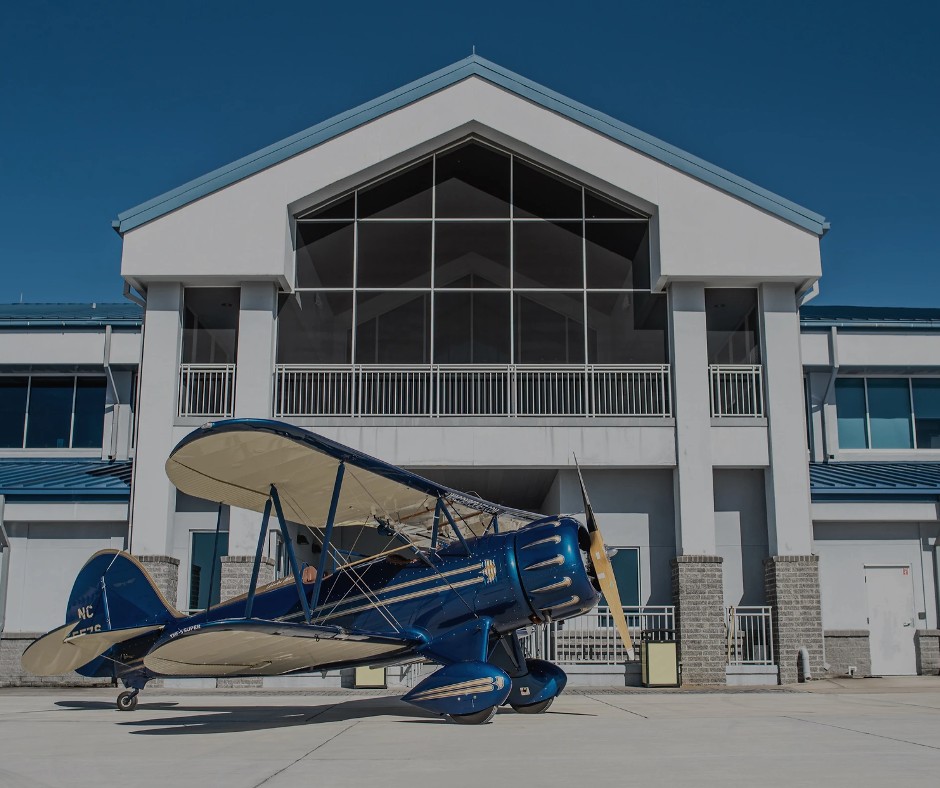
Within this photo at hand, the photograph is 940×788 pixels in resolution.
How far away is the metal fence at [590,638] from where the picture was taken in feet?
58.4

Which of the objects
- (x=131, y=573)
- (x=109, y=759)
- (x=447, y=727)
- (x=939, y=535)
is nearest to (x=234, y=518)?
(x=131, y=573)

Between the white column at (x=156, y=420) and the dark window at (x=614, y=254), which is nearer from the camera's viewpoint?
the white column at (x=156, y=420)

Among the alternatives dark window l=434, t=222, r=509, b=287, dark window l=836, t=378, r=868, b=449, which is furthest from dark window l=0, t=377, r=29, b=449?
dark window l=836, t=378, r=868, b=449

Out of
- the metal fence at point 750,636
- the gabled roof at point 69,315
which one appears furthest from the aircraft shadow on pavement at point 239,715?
the gabled roof at point 69,315

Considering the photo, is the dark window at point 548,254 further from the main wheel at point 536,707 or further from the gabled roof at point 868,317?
the main wheel at point 536,707

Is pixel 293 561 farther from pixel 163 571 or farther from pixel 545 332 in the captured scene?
pixel 545 332

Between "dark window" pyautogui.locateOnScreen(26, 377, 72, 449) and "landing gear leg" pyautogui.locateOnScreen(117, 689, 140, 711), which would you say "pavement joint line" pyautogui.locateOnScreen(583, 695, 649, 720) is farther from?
"dark window" pyautogui.locateOnScreen(26, 377, 72, 449)

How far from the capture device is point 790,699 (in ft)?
45.4

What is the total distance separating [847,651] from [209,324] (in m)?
15.0

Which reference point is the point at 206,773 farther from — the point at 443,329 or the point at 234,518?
the point at 443,329

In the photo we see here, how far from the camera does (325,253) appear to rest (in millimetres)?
21125

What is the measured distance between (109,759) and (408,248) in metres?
15.6

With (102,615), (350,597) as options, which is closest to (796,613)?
(350,597)

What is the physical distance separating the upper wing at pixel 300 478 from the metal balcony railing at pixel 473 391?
620 centimetres
